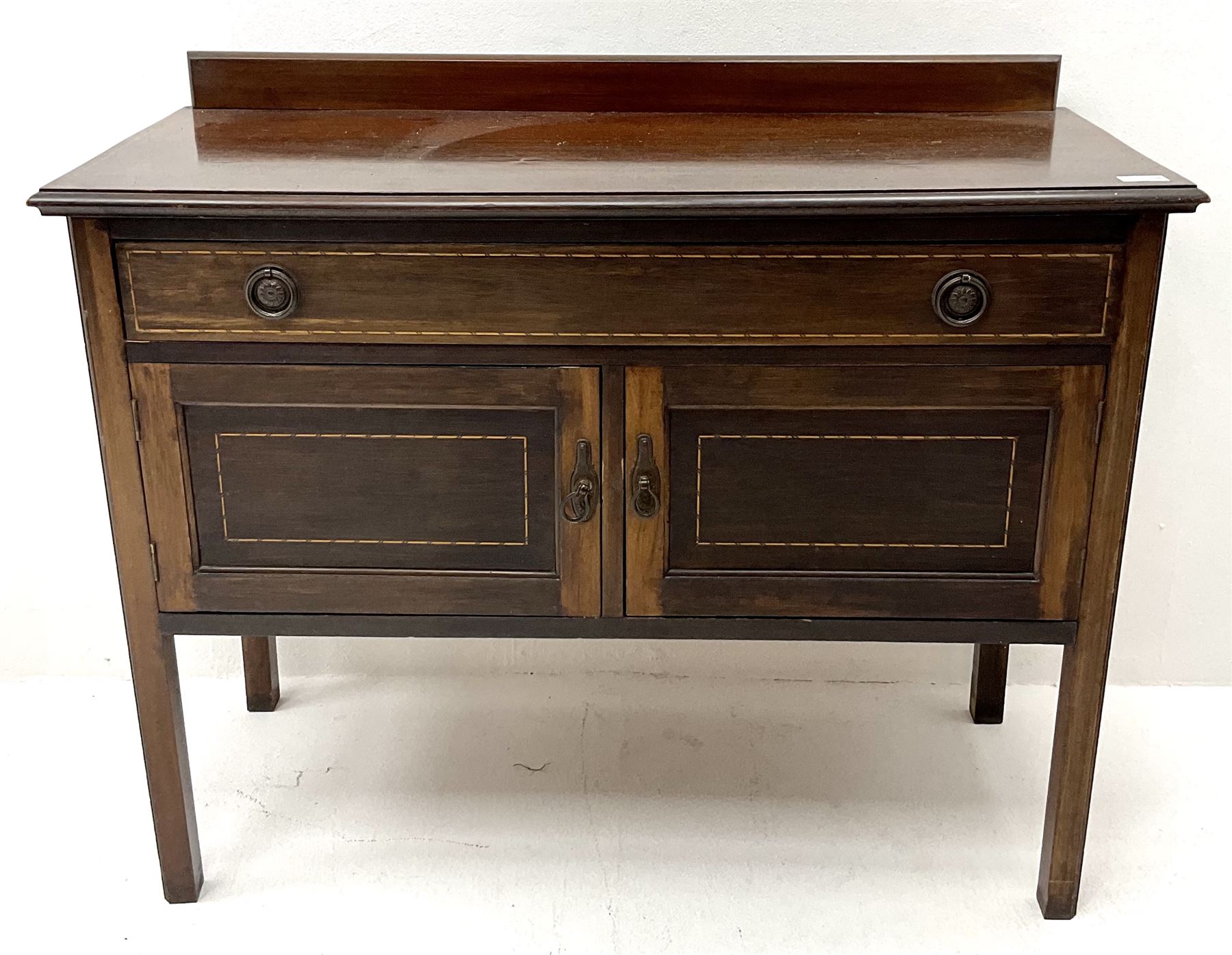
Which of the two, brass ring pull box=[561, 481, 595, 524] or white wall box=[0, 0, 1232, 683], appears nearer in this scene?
brass ring pull box=[561, 481, 595, 524]

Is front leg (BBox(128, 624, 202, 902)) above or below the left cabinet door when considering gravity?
below

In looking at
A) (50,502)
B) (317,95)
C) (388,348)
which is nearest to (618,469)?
(388,348)

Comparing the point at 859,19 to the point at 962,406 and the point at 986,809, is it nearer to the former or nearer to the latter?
the point at 962,406

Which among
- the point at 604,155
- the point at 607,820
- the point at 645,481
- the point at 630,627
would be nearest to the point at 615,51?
the point at 604,155

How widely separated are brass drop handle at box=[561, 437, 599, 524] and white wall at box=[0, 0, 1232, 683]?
76 centimetres

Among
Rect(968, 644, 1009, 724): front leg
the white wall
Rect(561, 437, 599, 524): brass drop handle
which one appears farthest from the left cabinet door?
Rect(968, 644, 1009, 724): front leg

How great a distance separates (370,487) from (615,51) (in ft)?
2.69

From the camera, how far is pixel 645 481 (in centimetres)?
158

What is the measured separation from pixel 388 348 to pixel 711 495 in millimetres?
410

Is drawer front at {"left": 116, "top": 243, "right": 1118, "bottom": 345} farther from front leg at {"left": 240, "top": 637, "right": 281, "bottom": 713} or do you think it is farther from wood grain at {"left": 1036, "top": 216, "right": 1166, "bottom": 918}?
front leg at {"left": 240, "top": 637, "right": 281, "bottom": 713}

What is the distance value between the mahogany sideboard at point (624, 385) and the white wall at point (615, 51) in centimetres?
34

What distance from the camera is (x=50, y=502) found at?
2275 mm

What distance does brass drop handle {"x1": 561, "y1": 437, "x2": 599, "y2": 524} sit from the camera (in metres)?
1.57

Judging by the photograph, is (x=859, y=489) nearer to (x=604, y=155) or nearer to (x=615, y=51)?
(x=604, y=155)
